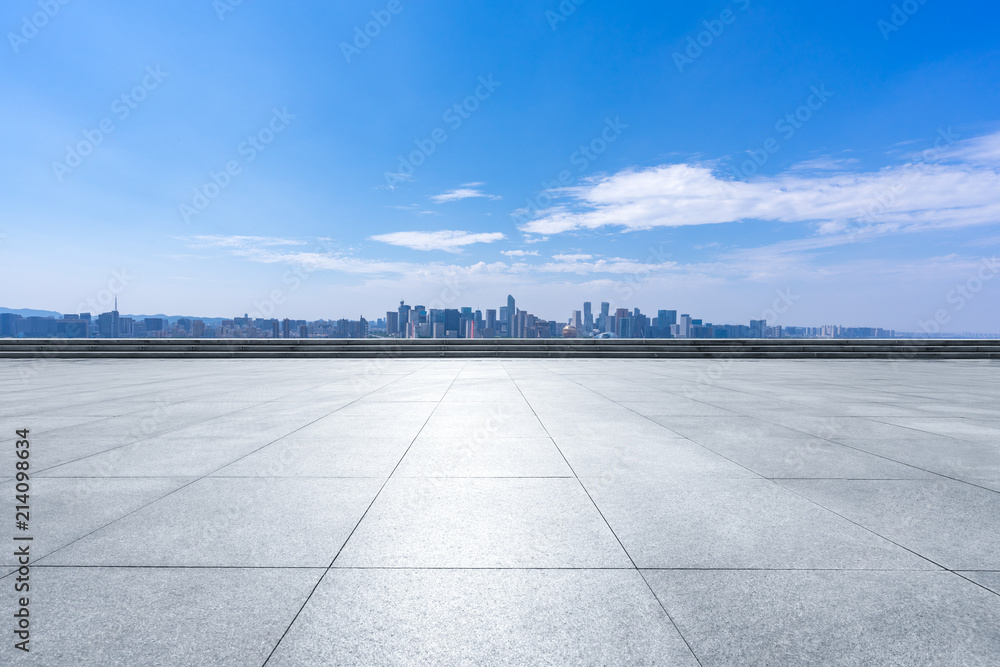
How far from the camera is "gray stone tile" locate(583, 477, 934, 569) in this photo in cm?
335

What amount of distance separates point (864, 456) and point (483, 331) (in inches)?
3233

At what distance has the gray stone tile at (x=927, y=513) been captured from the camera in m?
3.50

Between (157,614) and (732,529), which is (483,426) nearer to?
(732,529)

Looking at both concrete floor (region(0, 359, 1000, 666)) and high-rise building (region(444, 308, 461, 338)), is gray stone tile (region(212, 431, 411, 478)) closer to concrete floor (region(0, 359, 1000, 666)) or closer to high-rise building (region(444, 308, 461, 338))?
concrete floor (region(0, 359, 1000, 666))

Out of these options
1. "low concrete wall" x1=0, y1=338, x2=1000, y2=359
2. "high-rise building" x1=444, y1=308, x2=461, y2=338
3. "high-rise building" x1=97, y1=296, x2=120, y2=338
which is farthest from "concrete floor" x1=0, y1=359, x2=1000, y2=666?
"high-rise building" x1=97, y1=296, x2=120, y2=338

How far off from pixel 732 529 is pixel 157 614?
3.87 m

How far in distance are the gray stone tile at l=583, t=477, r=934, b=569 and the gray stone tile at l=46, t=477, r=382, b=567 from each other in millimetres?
2251

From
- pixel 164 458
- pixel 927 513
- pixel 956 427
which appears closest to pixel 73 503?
pixel 164 458

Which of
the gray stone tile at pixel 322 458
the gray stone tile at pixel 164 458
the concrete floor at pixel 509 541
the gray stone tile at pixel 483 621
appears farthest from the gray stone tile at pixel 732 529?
the gray stone tile at pixel 164 458

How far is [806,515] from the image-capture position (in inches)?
163

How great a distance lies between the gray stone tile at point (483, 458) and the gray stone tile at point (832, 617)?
2.34m

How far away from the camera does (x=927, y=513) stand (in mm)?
4195

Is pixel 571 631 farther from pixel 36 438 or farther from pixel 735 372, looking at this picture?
pixel 735 372

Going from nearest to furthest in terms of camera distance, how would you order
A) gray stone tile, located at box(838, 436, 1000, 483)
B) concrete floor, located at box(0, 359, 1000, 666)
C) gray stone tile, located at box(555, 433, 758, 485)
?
concrete floor, located at box(0, 359, 1000, 666)
gray stone tile, located at box(555, 433, 758, 485)
gray stone tile, located at box(838, 436, 1000, 483)
